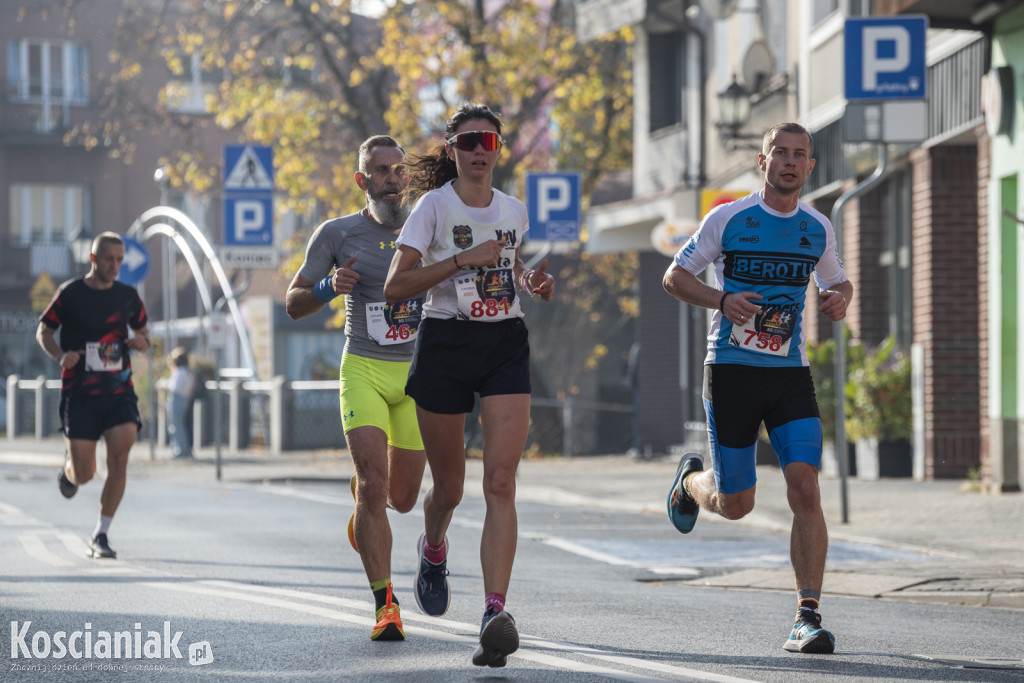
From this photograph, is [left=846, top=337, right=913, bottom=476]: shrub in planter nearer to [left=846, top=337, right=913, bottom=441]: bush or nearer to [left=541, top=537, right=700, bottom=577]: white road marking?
[left=846, top=337, right=913, bottom=441]: bush

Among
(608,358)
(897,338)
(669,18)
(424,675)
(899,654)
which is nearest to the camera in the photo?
(424,675)

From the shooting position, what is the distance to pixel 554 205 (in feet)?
66.3

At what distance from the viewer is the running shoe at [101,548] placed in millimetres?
10969

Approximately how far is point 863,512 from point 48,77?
139 ft

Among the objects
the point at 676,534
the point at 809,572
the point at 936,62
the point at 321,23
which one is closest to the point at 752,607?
the point at 809,572

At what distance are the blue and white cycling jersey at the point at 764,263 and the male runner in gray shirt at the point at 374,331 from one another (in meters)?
1.25

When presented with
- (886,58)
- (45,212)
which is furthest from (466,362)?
(45,212)

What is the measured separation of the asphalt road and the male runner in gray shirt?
25.1 inches

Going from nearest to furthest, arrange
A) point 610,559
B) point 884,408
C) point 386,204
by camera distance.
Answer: point 386,204 → point 610,559 → point 884,408

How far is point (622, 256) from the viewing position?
37.8 meters

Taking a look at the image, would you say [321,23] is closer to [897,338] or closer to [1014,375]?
[897,338]

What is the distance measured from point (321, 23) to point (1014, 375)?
14.8 meters
